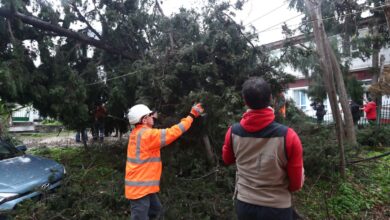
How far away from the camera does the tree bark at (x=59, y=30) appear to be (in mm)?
6383

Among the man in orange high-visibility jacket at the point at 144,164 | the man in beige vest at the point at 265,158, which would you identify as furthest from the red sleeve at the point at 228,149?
the man in orange high-visibility jacket at the point at 144,164

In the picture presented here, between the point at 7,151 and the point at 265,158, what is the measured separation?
512cm

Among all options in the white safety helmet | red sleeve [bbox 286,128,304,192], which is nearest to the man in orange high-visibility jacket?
the white safety helmet

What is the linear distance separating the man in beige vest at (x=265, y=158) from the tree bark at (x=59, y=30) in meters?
5.82

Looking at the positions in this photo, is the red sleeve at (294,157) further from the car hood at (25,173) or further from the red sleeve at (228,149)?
the car hood at (25,173)

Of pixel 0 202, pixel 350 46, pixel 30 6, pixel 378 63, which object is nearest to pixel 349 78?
pixel 350 46

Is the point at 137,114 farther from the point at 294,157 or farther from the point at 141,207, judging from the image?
the point at 294,157

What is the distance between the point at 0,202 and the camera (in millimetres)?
3865

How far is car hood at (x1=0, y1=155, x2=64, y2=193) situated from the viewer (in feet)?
13.7

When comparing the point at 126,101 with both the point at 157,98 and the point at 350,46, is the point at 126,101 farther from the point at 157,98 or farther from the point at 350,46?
the point at 350,46

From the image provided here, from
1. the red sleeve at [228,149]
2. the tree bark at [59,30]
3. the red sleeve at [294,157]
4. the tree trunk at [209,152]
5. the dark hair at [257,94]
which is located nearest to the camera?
the red sleeve at [294,157]

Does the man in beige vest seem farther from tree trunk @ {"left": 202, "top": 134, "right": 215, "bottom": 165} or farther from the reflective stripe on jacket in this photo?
tree trunk @ {"left": 202, "top": 134, "right": 215, "bottom": 165}

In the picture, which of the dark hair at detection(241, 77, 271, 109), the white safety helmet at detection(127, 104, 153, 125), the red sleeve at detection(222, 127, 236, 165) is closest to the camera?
the dark hair at detection(241, 77, 271, 109)

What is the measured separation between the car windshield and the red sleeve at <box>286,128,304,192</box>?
5020mm
